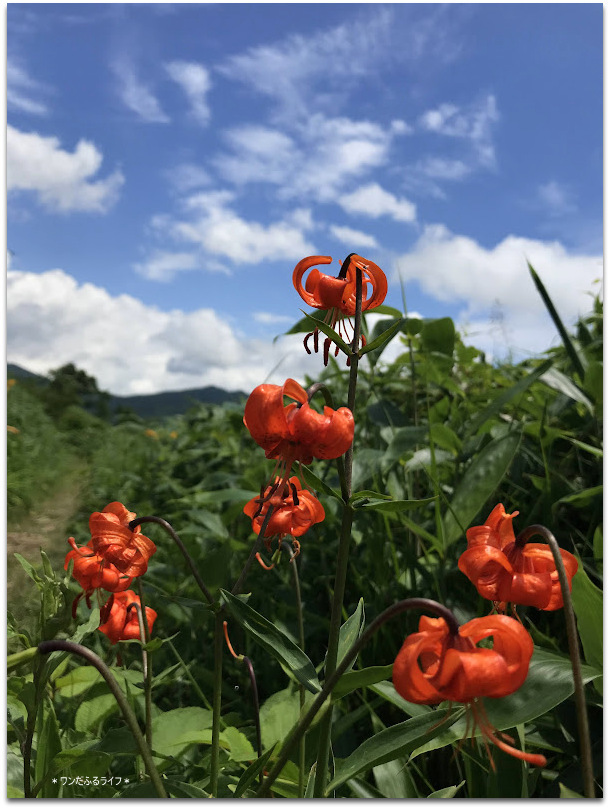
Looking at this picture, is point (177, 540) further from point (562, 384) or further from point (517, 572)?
point (562, 384)

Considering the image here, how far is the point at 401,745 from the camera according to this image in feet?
1.76

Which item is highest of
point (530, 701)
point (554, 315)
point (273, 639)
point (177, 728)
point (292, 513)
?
point (554, 315)

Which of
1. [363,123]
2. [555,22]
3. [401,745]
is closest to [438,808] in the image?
[401,745]

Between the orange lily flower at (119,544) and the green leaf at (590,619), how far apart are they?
536mm

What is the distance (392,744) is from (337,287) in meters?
0.45

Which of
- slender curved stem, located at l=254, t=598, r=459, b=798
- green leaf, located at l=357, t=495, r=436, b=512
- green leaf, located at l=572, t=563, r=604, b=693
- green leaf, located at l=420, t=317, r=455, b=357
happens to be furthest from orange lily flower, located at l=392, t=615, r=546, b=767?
green leaf, located at l=420, t=317, r=455, b=357

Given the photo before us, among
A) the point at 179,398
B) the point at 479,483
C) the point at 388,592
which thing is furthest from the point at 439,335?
the point at 179,398

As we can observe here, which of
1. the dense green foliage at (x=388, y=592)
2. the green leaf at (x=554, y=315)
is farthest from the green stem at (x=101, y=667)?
the green leaf at (x=554, y=315)

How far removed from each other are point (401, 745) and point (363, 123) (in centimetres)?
117

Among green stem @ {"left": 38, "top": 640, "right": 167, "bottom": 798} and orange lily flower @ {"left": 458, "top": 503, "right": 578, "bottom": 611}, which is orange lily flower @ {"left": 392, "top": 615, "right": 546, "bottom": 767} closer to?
orange lily flower @ {"left": 458, "top": 503, "right": 578, "bottom": 611}

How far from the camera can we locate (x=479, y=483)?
113 centimetres

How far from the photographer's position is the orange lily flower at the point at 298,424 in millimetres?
575

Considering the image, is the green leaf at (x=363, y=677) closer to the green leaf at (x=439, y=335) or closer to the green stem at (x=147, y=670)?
the green stem at (x=147, y=670)

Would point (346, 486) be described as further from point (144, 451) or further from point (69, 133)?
point (144, 451)
